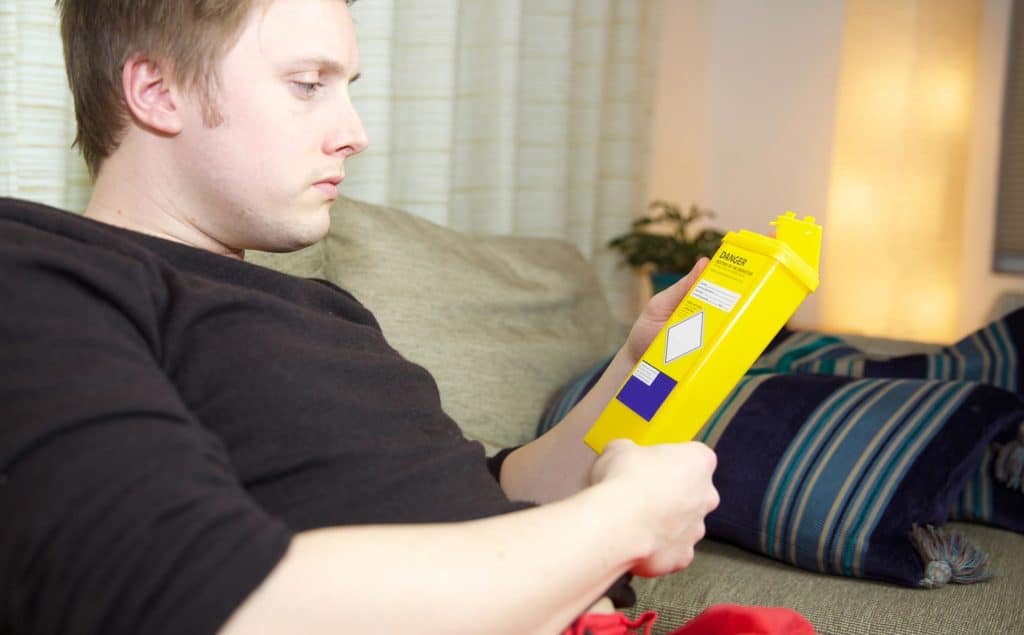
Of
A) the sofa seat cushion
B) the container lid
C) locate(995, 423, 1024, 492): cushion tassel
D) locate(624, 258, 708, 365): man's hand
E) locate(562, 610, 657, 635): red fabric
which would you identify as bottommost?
the sofa seat cushion

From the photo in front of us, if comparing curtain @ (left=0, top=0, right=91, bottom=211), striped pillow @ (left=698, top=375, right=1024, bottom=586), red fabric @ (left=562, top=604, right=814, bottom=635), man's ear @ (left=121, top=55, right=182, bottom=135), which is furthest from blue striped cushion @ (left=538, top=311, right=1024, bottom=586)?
curtain @ (left=0, top=0, right=91, bottom=211)

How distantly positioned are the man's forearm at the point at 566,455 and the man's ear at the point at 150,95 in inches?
16.7

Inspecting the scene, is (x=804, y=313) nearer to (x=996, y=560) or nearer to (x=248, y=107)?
(x=996, y=560)

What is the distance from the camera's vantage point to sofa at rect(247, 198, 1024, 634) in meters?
1.18

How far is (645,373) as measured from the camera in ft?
2.86

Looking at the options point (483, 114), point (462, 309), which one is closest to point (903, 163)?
point (483, 114)

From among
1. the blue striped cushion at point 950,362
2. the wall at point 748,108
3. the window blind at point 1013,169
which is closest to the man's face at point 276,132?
the blue striped cushion at point 950,362

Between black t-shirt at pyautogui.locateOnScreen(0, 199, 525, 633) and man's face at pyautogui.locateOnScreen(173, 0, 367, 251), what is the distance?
55 millimetres

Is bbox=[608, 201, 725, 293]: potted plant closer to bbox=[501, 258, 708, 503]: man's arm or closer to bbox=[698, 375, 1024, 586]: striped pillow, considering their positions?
bbox=[698, 375, 1024, 586]: striped pillow

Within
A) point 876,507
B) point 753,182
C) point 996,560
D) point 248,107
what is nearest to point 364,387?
point 248,107

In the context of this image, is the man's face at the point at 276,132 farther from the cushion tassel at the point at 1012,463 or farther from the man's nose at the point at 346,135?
the cushion tassel at the point at 1012,463

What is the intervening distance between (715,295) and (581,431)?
190 mm

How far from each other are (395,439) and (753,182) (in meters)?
2.74

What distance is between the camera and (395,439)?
76cm
